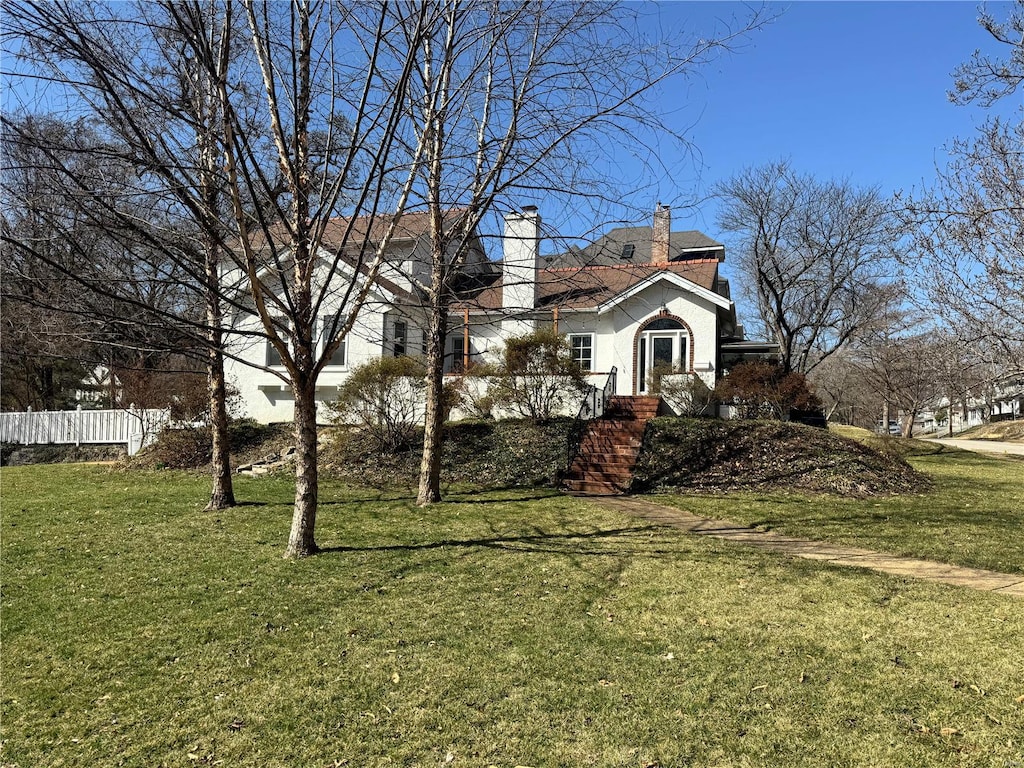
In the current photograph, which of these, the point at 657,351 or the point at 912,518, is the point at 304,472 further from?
the point at 657,351

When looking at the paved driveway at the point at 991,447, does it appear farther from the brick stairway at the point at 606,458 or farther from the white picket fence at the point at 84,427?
the white picket fence at the point at 84,427

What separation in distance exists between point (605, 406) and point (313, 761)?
44.7 feet

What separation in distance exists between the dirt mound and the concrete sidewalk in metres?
2.40

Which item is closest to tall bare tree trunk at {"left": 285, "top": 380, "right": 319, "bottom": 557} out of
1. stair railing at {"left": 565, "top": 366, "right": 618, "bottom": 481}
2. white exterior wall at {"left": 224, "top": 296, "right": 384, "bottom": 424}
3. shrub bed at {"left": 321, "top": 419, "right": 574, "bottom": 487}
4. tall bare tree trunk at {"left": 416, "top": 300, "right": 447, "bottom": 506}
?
tall bare tree trunk at {"left": 416, "top": 300, "right": 447, "bottom": 506}

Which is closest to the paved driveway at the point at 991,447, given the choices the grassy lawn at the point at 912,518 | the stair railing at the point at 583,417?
the grassy lawn at the point at 912,518

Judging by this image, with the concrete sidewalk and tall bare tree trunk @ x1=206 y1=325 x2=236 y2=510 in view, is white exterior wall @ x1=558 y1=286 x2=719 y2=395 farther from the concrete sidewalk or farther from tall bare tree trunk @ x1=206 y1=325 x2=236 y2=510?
tall bare tree trunk @ x1=206 y1=325 x2=236 y2=510

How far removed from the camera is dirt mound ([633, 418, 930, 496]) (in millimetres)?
11414

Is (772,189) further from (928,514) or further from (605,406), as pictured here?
(928,514)

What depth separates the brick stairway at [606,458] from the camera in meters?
11.5

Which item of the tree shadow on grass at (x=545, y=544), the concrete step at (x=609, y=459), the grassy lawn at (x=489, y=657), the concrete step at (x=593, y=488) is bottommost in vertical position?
the grassy lawn at (x=489, y=657)

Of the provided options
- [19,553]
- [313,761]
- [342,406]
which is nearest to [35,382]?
[342,406]

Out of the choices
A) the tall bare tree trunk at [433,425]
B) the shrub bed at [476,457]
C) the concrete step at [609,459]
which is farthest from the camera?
the concrete step at [609,459]

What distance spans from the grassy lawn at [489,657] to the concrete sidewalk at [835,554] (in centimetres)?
43

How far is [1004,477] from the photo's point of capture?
1473cm
